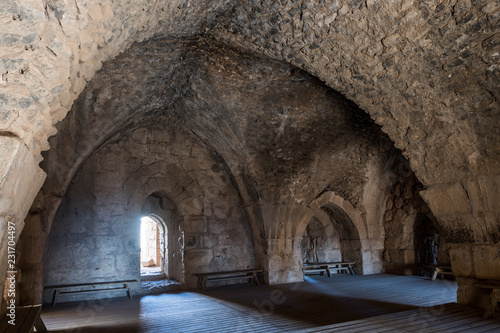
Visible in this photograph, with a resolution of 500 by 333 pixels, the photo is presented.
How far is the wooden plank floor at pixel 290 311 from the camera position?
3210mm

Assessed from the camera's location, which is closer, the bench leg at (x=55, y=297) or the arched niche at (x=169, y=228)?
the bench leg at (x=55, y=297)

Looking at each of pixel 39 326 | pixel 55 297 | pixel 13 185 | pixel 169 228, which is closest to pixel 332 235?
pixel 169 228

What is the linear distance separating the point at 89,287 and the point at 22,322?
2.95 meters

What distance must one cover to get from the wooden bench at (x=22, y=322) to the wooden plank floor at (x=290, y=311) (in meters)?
0.50

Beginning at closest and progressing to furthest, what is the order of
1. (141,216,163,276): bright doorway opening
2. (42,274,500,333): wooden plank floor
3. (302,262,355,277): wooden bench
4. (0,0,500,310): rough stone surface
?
(0,0,500,310): rough stone surface
(42,274,500,333): wooden plank floor
(302,262,355,277): wooden bench
(141,216,163,276): bright doorway opening

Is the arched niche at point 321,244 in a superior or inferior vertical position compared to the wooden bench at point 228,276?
superior

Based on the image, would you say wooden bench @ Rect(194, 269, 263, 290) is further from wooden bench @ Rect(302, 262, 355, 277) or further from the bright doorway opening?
the bright doorway opening

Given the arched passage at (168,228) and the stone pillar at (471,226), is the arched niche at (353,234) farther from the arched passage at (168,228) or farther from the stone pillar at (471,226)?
the stone pillar at (471,226)

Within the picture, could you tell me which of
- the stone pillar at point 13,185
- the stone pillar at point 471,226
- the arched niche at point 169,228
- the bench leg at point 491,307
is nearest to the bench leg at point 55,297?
the arched niche at point 169,228

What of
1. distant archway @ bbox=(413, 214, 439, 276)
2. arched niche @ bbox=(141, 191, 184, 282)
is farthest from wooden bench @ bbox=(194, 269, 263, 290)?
distant archway @ bbox=(413, 214, 439, 276)

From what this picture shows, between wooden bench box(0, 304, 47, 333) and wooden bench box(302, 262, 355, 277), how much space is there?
5042 mm

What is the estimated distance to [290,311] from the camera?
416cm

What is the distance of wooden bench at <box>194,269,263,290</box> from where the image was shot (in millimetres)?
6298

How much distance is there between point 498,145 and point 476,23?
41.6 inches
